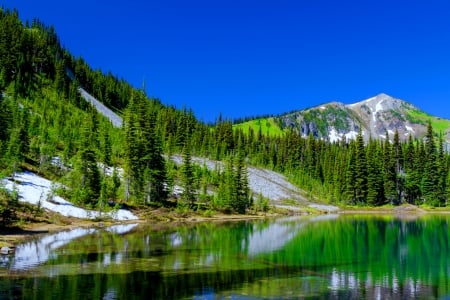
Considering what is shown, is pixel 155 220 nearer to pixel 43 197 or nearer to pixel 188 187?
pixel 188 187

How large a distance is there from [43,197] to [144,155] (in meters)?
30.7

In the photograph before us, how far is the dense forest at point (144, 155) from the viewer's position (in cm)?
7844

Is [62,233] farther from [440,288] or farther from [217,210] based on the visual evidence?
[217,210]

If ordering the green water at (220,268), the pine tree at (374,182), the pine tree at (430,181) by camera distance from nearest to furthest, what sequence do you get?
the green water at (220,268) < the pine tree at (430,181) < the pine tree at (374,182)

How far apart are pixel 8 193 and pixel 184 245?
2575 cm

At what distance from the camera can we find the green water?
24.4m

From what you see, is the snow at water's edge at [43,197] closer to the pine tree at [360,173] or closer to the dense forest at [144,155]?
the dense forest at [144,155]

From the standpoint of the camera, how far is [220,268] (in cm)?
3256

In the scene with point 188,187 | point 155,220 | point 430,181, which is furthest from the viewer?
point 430,181

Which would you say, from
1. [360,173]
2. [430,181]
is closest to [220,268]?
[360,173]

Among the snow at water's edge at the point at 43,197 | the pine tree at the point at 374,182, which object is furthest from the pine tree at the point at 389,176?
Answer: the snow at water's edge at the point at 43,197

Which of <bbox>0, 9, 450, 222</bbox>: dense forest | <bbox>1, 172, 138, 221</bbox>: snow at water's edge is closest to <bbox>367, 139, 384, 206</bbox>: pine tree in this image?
<bbox>0, 9, 450, 222</bbox>: dense forest

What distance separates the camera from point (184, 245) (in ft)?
150

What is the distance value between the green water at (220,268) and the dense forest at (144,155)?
18902mm
